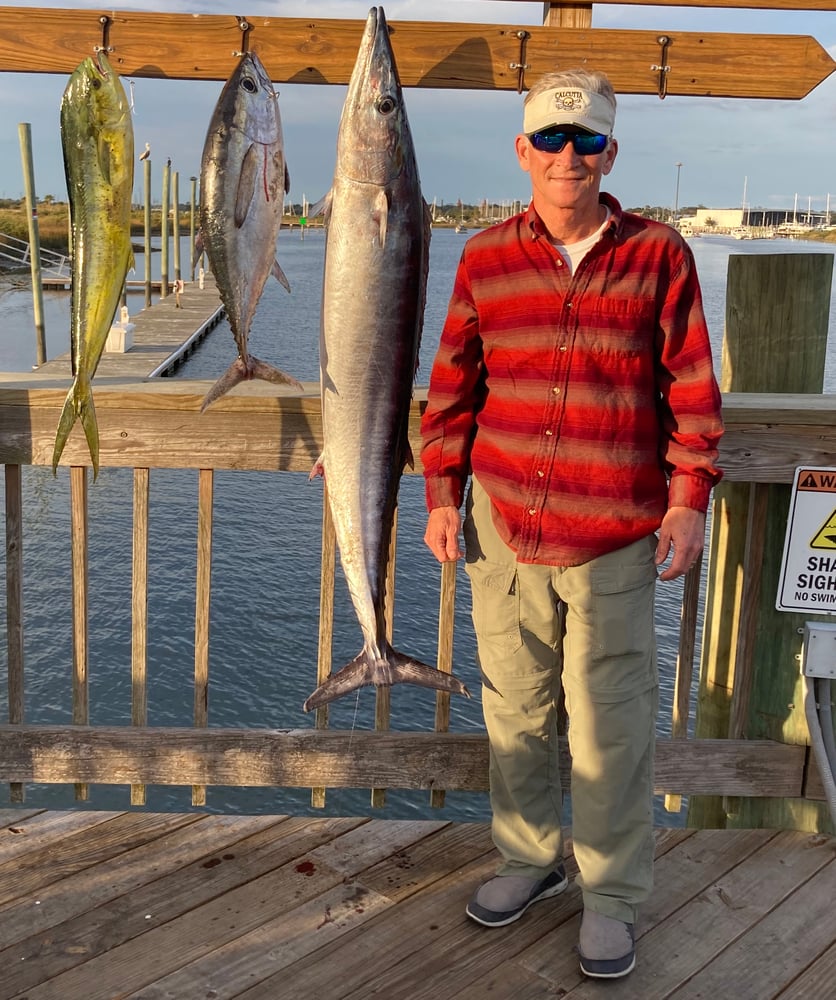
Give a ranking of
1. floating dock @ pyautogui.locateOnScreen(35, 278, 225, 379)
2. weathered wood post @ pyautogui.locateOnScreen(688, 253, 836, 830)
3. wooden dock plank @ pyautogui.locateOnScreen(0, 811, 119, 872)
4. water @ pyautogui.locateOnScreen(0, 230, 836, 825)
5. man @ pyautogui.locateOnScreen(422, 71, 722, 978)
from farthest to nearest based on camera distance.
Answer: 1. floating dock @ pyautogui.locateOnScreen(35, 278, 225, 379)
2. water @ pyautogui.locateOnScreen(0, 230, 836, 825)
3. weathered wood post @ pyautogui.locateOnScreen(688, 253, 836, 830)
4. wooden dock plank @ pyautogui.locateOnScreen(0, 811, 119, 872)
5. man @ pyautogui.locateOnScreen(422, 71, 722, 978)

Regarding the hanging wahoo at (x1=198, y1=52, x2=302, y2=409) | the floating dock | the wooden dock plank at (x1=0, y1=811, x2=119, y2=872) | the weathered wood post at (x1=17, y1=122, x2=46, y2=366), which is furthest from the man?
the weathered wood post at (x1=17, y1=122, x2=46, y2=366)

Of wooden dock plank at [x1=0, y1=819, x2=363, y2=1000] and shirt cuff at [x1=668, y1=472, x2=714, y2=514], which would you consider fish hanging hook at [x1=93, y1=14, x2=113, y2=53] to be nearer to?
shirt cuff at [x1=668, y1=472, x2=714, y2=514]

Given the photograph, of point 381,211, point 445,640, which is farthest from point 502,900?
point 381,211

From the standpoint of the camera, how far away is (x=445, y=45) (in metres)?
2.66

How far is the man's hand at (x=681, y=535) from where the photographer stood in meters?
2.47

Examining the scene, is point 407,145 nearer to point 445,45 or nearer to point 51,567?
point 445,45

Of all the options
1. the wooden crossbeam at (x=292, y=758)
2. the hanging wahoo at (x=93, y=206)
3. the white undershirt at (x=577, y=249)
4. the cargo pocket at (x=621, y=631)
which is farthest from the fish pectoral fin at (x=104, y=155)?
the wooden crossbeam at (x=292, y=758)

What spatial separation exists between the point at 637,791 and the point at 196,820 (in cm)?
142

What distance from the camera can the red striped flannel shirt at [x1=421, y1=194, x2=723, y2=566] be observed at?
8.08 ft

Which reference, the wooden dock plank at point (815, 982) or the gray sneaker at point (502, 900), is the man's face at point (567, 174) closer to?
the gray sneaker at point (502, 900)

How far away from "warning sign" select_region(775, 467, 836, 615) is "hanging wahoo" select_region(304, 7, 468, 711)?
3.94ft

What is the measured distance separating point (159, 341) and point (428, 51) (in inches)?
1084

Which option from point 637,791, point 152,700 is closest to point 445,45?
point 637,791

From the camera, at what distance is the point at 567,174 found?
2402mm
